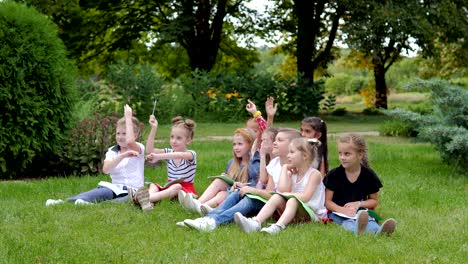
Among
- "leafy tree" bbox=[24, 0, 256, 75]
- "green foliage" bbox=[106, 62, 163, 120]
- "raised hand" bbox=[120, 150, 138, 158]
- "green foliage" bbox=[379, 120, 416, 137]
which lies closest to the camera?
"raised hand" bbox=[120, 150, 138, 158]

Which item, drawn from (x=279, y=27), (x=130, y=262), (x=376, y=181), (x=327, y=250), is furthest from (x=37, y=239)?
(x=279, y=27)

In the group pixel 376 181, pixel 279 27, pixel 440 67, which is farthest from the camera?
pixel 440 67

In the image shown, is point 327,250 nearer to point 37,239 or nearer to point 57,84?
point 37,239

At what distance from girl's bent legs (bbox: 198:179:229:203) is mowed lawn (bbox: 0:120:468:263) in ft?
0.98

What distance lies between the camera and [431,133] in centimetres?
849

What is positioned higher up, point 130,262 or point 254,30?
point 254,30

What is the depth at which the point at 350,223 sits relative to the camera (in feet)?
18.2

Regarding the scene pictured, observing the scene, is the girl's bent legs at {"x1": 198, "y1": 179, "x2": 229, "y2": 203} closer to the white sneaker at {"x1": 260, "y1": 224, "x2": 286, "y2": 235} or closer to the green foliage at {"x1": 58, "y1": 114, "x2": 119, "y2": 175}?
the white sneaker at {"x1": 260, "y1": 224, "x2": 286, "y2": 235}

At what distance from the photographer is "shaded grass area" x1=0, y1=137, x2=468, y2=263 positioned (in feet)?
14.7

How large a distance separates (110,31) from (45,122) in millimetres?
18007

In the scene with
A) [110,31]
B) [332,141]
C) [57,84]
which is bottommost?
[332,141]

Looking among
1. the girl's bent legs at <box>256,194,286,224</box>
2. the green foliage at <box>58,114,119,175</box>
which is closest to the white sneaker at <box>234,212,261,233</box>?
the girl's bent legs at <box>256,194,286,224</box>

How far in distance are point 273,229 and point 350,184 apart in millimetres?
1017

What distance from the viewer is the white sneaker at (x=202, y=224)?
208 inches
